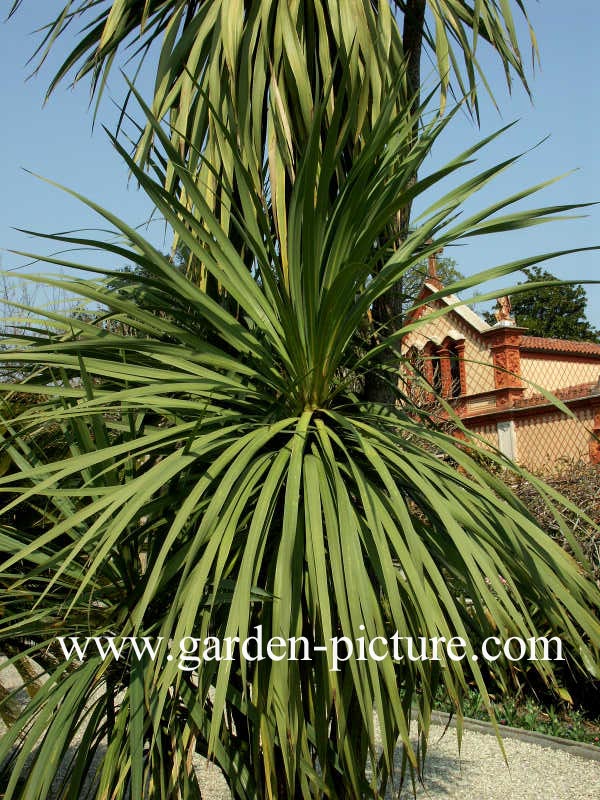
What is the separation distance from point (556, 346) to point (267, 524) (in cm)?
1737

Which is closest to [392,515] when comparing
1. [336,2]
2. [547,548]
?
[547,548]

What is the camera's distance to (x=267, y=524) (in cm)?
181

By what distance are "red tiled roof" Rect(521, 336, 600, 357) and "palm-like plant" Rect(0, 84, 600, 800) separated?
16020 millimetres

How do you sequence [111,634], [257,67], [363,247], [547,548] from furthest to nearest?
[257,67] < [111,634] < [363,247] < [547,548]

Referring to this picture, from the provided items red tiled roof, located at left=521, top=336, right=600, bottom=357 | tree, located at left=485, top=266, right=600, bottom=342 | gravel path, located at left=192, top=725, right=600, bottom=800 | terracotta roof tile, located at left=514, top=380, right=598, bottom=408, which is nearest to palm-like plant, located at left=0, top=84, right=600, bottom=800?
gravel path, located at left=192, top=725, right=600, bottom=800

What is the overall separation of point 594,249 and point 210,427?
106 cm

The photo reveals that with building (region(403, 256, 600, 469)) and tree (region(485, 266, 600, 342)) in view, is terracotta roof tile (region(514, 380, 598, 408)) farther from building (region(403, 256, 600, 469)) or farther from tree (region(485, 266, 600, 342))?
tree (region(485, 266, 600, 342))

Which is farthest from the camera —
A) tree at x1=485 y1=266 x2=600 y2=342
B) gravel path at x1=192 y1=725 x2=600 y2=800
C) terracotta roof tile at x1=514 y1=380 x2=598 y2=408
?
tree at x1=485 y1=266 x2=600 y2=342

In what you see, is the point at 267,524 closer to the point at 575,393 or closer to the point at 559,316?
the point at 575,393

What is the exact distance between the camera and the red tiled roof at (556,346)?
695 inches

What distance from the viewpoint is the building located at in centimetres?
1274

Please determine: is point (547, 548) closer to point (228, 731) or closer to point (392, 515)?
point (392, 515)

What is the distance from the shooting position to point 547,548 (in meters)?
1.83

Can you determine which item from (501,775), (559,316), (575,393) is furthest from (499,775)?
(559,316)
